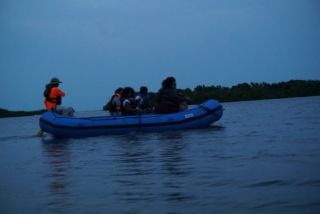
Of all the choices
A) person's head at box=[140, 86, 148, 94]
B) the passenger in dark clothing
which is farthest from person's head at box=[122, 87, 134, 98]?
the passenger in dark clothing

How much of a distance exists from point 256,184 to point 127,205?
121 cm

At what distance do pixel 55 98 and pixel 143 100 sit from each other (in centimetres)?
244

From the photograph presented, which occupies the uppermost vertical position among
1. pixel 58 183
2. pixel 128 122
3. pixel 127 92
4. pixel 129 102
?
pixel 127 92

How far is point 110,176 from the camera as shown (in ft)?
20.9

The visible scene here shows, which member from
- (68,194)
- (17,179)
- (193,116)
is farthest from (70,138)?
(68,194)

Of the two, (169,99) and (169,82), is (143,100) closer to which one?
(169,99)

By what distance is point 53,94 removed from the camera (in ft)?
48.8

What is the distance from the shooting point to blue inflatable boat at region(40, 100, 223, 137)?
14414 millimetres

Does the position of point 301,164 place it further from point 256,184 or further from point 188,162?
point 188,162

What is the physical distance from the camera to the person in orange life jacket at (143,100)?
1539cm

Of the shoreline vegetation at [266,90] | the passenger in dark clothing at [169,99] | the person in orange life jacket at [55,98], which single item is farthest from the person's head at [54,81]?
the shoreline vegetation at [266,90]

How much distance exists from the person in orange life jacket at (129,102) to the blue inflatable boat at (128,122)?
533 millimetres

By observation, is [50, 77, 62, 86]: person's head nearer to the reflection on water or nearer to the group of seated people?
the group of seated people

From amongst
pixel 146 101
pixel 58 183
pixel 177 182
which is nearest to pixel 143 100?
pixel 146 101
